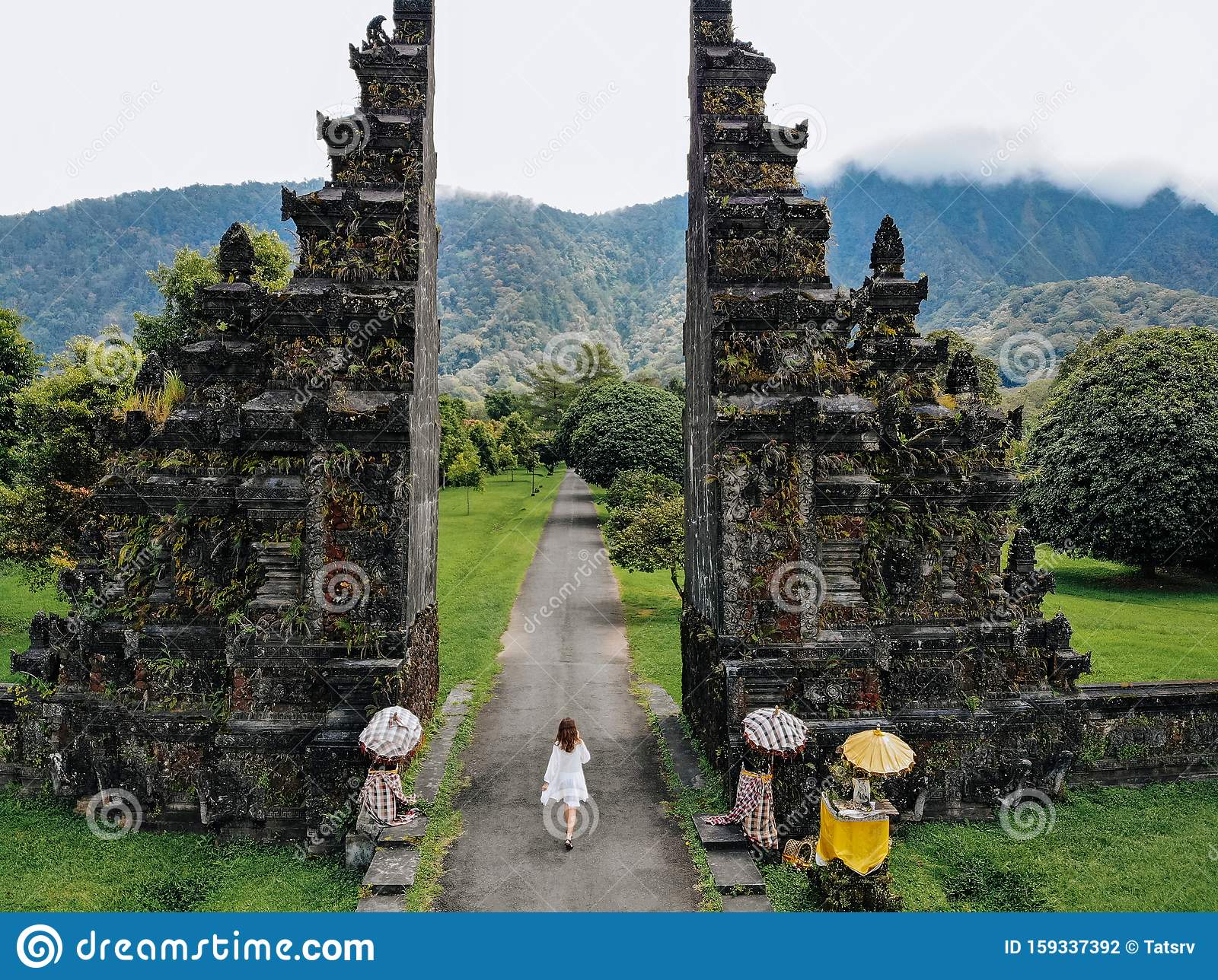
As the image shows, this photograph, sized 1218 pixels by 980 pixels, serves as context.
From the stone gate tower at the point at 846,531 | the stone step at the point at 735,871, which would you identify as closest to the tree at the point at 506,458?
the stone gate tower at the point at 846,531

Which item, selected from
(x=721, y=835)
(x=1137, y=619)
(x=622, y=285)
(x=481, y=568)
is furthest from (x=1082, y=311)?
(x=622, y=285)

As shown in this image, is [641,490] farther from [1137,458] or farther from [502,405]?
[502,405]

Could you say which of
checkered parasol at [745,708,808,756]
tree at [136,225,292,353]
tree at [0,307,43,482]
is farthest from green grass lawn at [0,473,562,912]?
tree at [136,225,292,353]

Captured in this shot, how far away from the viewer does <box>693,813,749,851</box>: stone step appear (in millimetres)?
10391

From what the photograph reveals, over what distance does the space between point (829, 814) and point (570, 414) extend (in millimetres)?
51120

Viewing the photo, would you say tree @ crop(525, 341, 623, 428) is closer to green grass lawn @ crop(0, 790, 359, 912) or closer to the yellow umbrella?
green grass lawn @ crop(0, 790, 359, 912)

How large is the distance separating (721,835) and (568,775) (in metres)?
2.13

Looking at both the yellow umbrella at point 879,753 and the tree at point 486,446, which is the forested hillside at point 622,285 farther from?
the yellow umbrella at point 879,753

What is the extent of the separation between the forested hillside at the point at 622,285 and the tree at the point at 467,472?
6300 centimetres

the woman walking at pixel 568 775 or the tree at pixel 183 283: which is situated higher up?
the tree at pixel 183 283

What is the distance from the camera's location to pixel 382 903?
9.20 metres

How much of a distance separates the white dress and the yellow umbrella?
3.40 m

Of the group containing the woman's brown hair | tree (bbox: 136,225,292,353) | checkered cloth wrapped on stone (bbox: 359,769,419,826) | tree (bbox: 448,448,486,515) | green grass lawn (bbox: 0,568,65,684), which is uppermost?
tree (bbox: 136,225,292,353)

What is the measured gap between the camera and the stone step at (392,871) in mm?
9445
